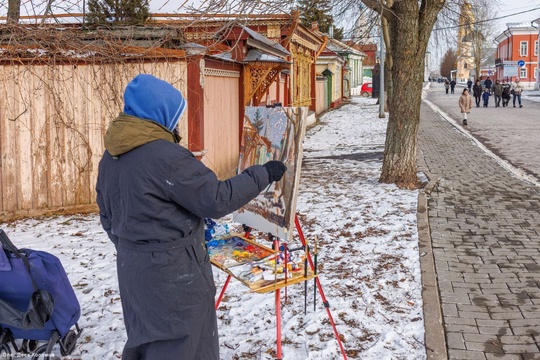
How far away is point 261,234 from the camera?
7.61 meters

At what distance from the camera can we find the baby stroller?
4.07 metres

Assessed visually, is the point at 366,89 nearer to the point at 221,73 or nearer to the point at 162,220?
the point at 221,73

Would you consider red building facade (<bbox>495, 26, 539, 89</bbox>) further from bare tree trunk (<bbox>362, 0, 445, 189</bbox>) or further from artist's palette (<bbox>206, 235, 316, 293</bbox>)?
artist's palette (<bbox>206, 235, 316, 293</bbox>)

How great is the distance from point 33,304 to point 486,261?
15.7 ft

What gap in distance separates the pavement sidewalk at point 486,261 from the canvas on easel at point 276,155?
153cm

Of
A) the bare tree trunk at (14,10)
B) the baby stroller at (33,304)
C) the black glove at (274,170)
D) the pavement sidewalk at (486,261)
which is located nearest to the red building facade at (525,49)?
the pavement sidewalk at (486,261)

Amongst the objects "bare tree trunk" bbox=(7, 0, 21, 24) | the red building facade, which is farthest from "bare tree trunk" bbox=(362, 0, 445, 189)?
the red building facade

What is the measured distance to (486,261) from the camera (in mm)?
6668

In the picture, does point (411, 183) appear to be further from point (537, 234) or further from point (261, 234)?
point (261, 234)

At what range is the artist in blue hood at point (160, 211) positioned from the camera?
290 centimetres

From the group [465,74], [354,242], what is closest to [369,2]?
[354,242]

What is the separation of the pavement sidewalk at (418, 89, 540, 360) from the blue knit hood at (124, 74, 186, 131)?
2778mm

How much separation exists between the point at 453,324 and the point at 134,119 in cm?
335

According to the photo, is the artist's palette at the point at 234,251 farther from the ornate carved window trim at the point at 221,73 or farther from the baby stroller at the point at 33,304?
the ornate carved window trim at the point at 221,73
